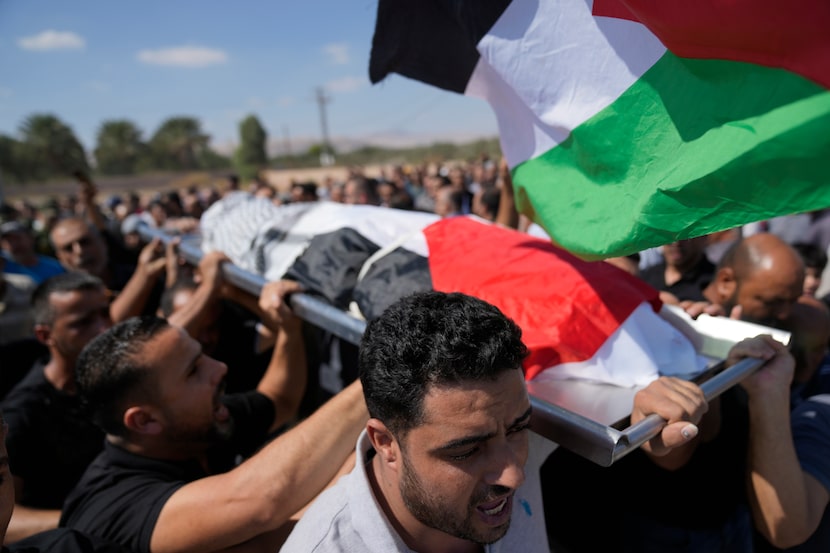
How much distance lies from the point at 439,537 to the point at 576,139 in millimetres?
1112

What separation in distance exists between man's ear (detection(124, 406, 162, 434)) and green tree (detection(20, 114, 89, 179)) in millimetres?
55317

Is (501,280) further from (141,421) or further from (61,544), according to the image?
(61,544)

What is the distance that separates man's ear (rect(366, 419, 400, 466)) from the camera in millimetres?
1179

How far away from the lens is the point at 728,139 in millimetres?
1094

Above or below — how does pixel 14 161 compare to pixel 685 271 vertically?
below

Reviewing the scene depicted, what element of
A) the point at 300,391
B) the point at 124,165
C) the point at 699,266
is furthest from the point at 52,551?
the point at 124,165

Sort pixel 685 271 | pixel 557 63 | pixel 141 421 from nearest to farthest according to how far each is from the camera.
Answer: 1. pixel 557 63
2. pixel 141 421
3. pixel 685 271

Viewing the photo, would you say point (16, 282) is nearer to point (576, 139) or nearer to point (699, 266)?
point (576, 139)

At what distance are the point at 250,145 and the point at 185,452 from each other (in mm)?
58645

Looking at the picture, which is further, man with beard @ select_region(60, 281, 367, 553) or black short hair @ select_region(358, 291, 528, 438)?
man with beard @ select_region(60, 281, 367, 553)

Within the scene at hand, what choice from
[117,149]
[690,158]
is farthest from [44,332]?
[117,149]

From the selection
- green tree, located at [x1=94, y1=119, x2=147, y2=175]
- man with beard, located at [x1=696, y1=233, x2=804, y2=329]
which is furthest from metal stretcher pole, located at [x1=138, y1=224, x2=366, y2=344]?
green tree, located at [x1=94, y1=119, x2=147, y2=175]

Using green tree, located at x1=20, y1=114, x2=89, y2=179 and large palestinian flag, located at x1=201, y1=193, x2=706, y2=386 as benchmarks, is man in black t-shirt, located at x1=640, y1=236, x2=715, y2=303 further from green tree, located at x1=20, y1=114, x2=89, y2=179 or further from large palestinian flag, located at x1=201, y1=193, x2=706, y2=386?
green tree, located at x1=20, y1=114, x2=89, y2=179

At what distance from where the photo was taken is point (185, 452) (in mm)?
1741
